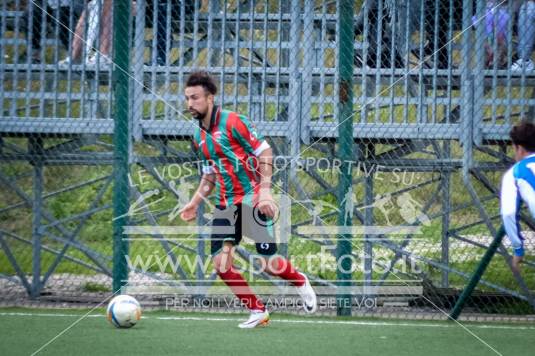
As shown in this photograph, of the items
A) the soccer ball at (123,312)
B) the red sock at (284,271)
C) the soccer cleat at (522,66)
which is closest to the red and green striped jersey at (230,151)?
the red sock at (284,271)

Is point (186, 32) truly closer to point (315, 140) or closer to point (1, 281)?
point (315, 140)

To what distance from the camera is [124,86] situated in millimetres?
8844

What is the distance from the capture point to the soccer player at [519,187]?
6500mm

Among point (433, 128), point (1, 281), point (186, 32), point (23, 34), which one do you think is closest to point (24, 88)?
point (23, 34)

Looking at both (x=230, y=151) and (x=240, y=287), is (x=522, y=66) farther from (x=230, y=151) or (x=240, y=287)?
(x=240, y=287)

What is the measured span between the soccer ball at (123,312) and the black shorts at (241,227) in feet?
2.48

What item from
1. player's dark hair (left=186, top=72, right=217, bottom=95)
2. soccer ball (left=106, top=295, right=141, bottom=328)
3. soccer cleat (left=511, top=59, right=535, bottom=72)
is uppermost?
soccer cleat (left=511, top=59, right=535, bottom=72)

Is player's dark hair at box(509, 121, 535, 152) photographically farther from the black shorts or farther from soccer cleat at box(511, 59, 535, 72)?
soccer cleat at box(511, 59, 535, 72)

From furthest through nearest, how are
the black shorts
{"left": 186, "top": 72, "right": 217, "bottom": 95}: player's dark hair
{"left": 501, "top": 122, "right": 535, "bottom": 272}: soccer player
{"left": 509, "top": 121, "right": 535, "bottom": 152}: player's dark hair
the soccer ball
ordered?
the black shorts → {"left": 186, "top": 72, "right": 217, "bottom": 95}: player's dark hair → the soccer ball → {"left": 509, "top": 121, "right": 535, "bottom": 152}: player's dark hair → {"left": 501, "top": 122, "right": 535, "bottom": 272}: soccer player

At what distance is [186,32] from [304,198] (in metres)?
2.17

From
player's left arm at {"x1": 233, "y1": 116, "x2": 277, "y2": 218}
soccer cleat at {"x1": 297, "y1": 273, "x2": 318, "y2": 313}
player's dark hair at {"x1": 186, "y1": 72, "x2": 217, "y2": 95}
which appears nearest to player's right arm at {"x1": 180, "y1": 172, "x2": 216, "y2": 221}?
player's left arm at {"x1": 233, "y1": 116, "x2": 277, "y2": 218}

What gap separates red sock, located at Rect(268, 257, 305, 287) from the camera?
782 centimetres

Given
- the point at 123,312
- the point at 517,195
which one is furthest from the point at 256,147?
the point at 517,195

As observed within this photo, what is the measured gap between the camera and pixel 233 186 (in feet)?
25.7
